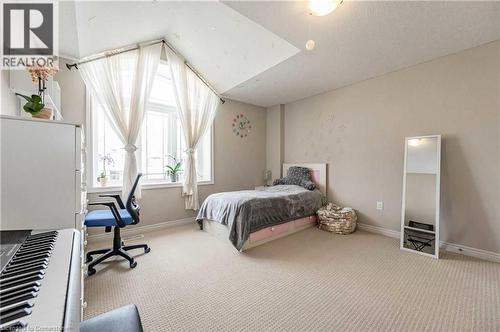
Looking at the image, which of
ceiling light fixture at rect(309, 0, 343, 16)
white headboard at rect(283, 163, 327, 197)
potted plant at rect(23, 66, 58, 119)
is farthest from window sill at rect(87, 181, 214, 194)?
ceiling light fixture at rect(309, 0, 343, 16)

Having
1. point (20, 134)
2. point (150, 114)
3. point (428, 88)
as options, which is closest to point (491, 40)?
point (428, 88)

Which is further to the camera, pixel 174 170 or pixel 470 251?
pixel 174 170

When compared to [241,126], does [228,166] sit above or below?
below

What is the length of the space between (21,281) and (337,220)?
330 cm

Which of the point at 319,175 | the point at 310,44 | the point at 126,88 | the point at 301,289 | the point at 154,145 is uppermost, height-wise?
the point at 310,44

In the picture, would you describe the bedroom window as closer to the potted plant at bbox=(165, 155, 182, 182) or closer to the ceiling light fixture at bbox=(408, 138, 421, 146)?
the potted plant at bbox=(165, 155, 182, 182)

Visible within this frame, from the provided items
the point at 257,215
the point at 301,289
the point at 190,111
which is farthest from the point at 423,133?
the point at 190,111

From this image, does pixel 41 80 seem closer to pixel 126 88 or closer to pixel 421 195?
pixel 126 88

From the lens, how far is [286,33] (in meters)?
2.22

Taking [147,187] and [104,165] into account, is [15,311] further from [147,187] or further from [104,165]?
[104,165]

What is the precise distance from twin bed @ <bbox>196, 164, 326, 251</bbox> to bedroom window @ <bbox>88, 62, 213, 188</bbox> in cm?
107

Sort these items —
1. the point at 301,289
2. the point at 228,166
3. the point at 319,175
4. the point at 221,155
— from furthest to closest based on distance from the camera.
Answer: the point at 228,166 → the point at 221,155 → the point at 319,175 → the point at 301,289

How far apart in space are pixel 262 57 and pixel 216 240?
2542mm

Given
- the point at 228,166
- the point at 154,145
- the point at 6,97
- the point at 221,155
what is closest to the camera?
the point at 6,97
